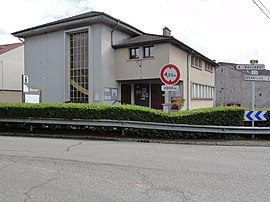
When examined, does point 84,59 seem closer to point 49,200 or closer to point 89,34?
point 89,34

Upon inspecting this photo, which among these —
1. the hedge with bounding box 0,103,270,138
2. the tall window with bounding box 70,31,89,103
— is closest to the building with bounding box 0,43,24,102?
the tall window with bounding box 70,31,89,103

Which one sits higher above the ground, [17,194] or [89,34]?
[89,34]

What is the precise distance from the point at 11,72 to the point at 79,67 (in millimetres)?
16489

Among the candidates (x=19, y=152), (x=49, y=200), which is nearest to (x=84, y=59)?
(x=19, y=152)

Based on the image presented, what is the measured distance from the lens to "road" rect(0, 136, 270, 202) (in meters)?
4.34

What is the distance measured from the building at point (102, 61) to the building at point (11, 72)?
394 inches

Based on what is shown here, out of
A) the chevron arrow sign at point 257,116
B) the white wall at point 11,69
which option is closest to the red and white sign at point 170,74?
the chevron arrow sign at point 257,116

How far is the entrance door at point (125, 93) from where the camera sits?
2269cm

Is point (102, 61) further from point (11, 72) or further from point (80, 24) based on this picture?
point (11, 72)

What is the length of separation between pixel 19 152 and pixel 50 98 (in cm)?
1583

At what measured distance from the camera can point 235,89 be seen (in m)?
47.2

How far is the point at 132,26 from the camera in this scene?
73.0ft

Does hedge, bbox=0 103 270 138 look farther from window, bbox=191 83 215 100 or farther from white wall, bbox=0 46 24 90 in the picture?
white wall, bbox=0 46 24 90

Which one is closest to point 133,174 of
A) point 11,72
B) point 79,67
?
point 79,67
